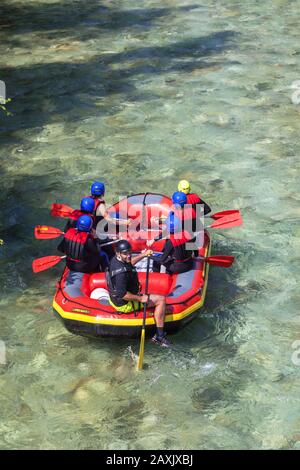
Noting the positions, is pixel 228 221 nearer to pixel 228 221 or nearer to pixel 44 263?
pixel 228 221

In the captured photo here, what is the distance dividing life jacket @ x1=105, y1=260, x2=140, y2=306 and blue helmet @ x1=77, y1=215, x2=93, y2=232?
968 mm

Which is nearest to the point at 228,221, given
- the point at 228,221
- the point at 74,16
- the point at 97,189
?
the point at 228,221

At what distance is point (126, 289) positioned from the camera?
8.55 metres

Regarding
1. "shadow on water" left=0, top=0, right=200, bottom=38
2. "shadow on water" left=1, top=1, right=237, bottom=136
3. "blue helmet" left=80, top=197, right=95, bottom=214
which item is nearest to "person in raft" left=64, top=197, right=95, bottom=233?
"blue helmet" left=80, top=197, right=95, bottom=214

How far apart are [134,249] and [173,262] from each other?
102cm

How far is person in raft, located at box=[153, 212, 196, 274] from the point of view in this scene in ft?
30.8

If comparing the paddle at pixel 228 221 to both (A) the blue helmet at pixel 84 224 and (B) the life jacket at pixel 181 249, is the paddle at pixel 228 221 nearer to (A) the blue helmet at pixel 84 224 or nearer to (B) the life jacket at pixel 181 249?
(B) the life jacket at pixel 181 249

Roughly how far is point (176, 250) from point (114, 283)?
1.20 metres

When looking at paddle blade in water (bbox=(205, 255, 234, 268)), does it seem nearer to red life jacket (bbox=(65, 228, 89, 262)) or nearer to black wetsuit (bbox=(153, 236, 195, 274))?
black wetsuit (bbox=(153, 236, 195, 274))

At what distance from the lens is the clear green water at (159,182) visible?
8375mm

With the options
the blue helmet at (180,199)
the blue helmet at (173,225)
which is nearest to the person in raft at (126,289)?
the blue helmet at (173,225)

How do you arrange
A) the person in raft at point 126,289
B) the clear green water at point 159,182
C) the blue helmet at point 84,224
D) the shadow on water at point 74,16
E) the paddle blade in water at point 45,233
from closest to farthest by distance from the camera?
the clear green water at point 159,182, the person in raft at point 126,289, the blue helmet at point 84,224, the paddle blade in water at point 45,233, the shadow on water at point 74,16

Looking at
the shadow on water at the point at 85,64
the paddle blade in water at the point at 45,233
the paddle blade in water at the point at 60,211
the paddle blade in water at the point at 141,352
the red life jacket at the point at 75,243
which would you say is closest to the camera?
the paddle blade in water at the point at 141,352

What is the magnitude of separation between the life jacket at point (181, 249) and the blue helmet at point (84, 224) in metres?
1.20
